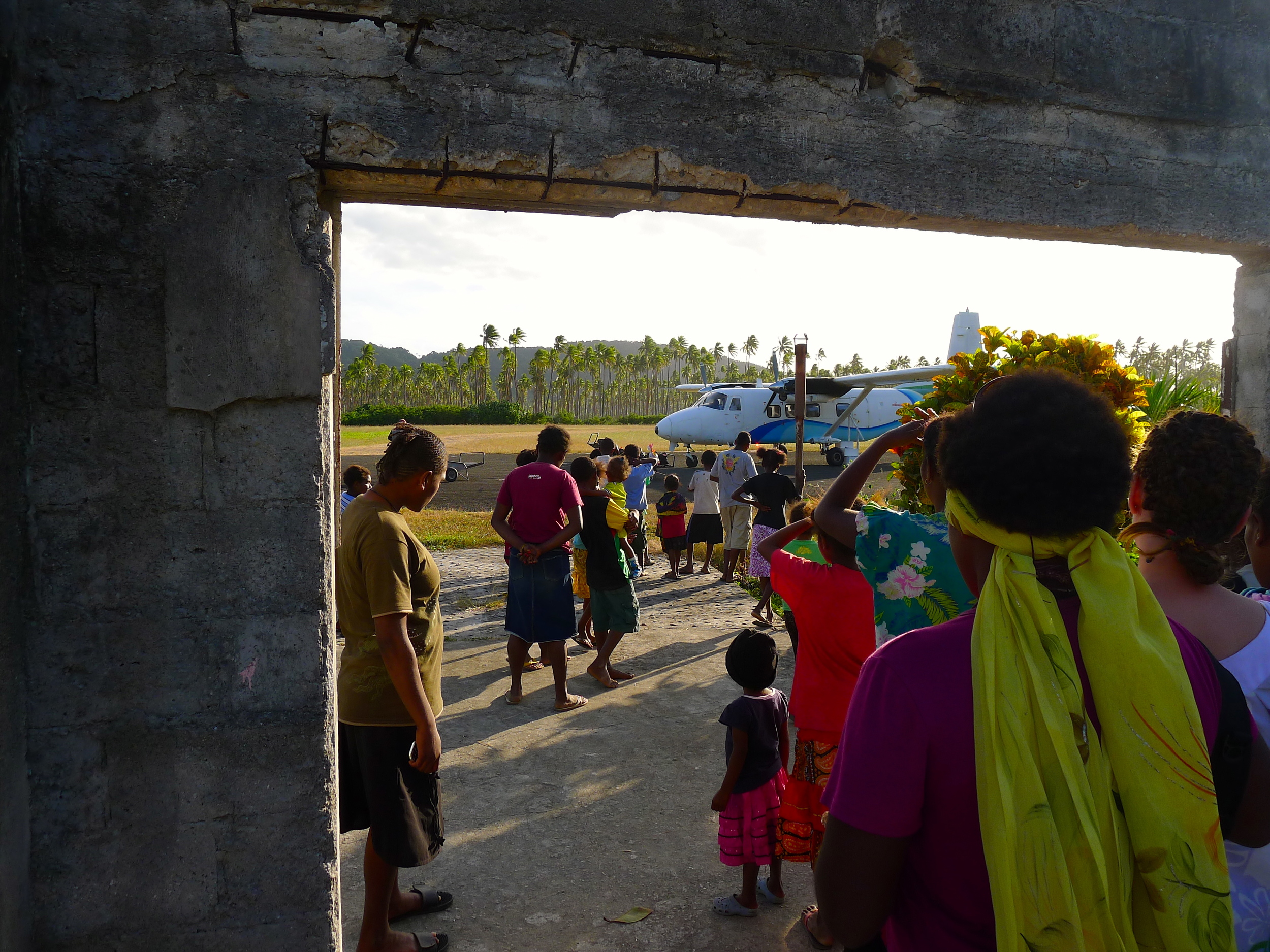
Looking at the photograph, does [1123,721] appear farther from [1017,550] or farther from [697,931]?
[697,931]

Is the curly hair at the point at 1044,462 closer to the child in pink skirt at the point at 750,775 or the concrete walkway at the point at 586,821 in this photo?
the child in pink skirt at the point at 750,775

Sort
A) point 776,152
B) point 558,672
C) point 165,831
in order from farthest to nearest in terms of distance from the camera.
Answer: point 558,672 → point 776,152 → point 165,831

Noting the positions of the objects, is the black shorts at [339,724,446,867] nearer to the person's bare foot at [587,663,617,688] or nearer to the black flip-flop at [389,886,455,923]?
the black flip-flop at [389,886,455,923]

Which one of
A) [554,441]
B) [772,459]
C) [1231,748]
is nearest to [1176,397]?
[772,459]

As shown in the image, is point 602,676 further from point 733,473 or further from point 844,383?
point 844,383

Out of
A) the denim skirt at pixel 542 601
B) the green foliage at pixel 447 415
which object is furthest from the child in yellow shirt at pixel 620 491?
the green foliage at pixel 447 415

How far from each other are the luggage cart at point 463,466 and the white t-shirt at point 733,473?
816 cm

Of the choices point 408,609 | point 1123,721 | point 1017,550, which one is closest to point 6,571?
point 408,609

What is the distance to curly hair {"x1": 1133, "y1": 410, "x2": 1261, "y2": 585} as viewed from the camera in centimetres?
192

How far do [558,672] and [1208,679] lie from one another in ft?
13.9

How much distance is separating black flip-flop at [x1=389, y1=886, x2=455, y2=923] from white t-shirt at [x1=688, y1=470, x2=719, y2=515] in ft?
22.6

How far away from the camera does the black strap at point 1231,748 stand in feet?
4.55

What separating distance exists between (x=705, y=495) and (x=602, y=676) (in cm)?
442

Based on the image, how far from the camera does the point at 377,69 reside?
2.45 meters
